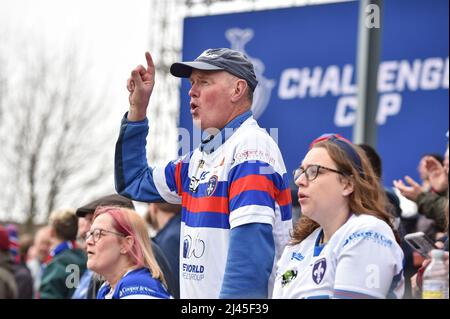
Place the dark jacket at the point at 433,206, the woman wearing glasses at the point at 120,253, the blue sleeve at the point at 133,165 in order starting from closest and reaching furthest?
the blue sleeve at the point at 133,165 < the woman wearing glasses at the point at 120,253 < the dark jacket at the point at 433,206

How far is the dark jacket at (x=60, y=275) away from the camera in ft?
25.3

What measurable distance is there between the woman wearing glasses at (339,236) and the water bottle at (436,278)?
0.84 m

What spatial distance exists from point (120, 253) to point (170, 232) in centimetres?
196

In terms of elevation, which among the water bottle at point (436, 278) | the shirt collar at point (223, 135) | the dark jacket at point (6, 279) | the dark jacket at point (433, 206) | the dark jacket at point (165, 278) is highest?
the shirt collar at point (223, 135)

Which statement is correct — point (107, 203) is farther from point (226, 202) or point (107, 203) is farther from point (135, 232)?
point (226, 202)

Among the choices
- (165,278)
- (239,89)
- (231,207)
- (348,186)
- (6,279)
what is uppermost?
(239,89)

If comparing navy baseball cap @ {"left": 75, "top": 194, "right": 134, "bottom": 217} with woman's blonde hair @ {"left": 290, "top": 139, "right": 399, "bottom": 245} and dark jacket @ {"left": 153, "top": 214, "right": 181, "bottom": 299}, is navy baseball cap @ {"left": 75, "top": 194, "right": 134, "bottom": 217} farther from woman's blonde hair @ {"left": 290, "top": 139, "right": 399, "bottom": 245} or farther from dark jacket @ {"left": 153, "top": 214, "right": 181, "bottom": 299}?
woman's blonde hair @ {"left": 290, "top": 139, "right": 399, "bottom": 245}

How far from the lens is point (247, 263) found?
4316 millimetres

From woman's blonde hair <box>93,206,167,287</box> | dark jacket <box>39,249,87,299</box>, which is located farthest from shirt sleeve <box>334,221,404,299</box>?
dark jacket <box>39,249,87,299</box>

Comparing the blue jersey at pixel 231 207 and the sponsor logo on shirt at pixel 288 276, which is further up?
the blue jersey at pixel 231 207

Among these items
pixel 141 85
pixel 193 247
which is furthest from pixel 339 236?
pixel 141 85

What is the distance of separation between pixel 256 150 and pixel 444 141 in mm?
7020

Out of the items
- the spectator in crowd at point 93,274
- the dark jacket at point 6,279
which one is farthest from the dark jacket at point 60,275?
the spectator in crowd at point 93,274

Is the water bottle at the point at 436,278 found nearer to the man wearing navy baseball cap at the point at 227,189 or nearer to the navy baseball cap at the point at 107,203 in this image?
the man wearing navy baseball cap at the point at 227,189
